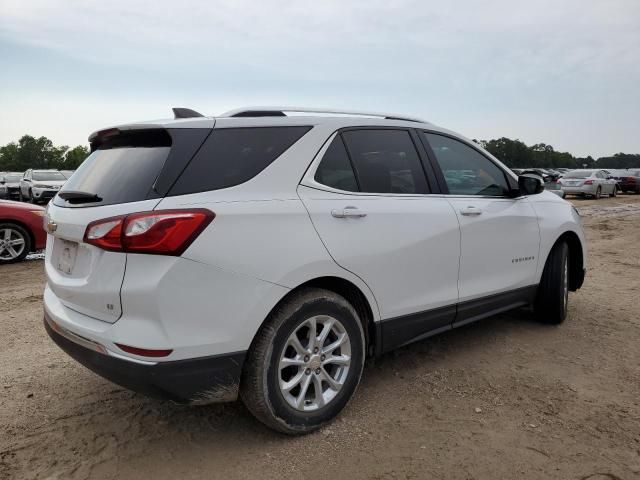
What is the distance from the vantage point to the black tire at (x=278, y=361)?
2572 millimetres

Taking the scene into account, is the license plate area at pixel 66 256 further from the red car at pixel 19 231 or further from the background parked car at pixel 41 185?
the background parked car at pixel 41 185

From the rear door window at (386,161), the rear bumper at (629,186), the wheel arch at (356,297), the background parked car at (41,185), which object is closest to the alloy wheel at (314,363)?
the wheel arch at (356,297)

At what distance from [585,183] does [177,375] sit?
25.2 metres

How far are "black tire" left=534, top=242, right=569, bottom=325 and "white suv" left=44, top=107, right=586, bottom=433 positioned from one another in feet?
3.99

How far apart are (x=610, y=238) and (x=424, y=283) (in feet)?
29.6

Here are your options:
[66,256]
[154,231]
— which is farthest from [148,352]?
[66,256]

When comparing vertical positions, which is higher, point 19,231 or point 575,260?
point 19,231

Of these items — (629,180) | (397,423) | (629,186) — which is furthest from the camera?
(629,186)

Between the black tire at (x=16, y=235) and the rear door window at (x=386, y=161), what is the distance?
6.93m

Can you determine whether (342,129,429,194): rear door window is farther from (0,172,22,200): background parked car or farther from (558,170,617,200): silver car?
(0,172,22,200): background parked car

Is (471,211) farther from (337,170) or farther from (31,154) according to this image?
(31,154)

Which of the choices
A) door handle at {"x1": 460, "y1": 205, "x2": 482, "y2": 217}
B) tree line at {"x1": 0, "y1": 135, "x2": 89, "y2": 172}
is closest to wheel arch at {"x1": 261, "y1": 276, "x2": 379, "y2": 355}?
door handle at {"x1": 460, "y1": 205, "x2": 482, "y2": 217}

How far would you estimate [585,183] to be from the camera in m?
23.9

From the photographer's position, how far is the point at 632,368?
12.2 feet
